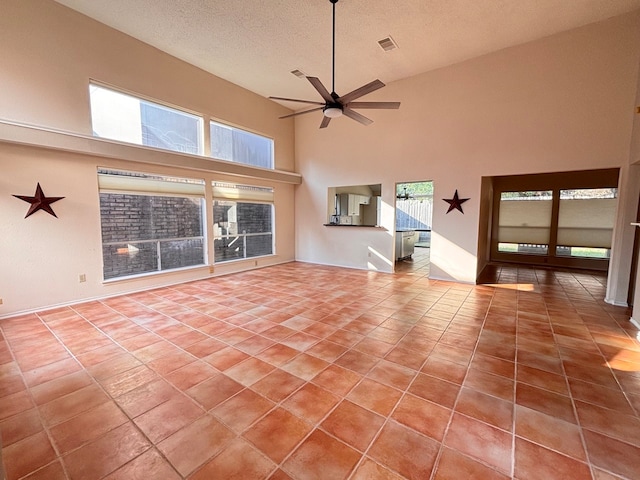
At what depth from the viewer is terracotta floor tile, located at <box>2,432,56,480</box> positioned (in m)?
1.44

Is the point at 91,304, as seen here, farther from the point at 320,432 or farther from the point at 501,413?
the point at 501,413

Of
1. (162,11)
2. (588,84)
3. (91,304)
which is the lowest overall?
(91,304)

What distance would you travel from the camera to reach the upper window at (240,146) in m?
5.88

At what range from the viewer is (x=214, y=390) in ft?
6.90

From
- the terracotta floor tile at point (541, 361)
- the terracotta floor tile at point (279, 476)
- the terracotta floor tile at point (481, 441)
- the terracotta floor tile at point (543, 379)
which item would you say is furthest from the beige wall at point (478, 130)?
the terracotta floor tile at point (279, 476)

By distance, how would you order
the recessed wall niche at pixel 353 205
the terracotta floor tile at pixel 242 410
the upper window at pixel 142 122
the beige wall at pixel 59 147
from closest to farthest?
the terracotta floor tile at pixel 242 410 → the beige wall at pixel 59 147 → the upper window at pixel 142 122 → the recessed wall niche at pixel 353 205

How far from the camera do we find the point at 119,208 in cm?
457

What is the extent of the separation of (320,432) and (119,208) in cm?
477

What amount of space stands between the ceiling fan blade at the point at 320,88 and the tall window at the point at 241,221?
3.48 m

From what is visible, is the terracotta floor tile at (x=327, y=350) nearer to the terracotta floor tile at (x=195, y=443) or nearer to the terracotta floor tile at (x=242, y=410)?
the terracotta floor tile at (x=242, y=410)

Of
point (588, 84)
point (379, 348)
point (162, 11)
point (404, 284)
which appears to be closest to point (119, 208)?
point (162, 11)

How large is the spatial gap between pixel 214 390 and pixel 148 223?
3931 mm

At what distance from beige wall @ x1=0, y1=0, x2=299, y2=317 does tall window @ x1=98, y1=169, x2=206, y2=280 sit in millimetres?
188

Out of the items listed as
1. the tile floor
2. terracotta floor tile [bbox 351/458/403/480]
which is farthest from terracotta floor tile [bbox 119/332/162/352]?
terracotta floor tile [bbox 351/458/403/480]
